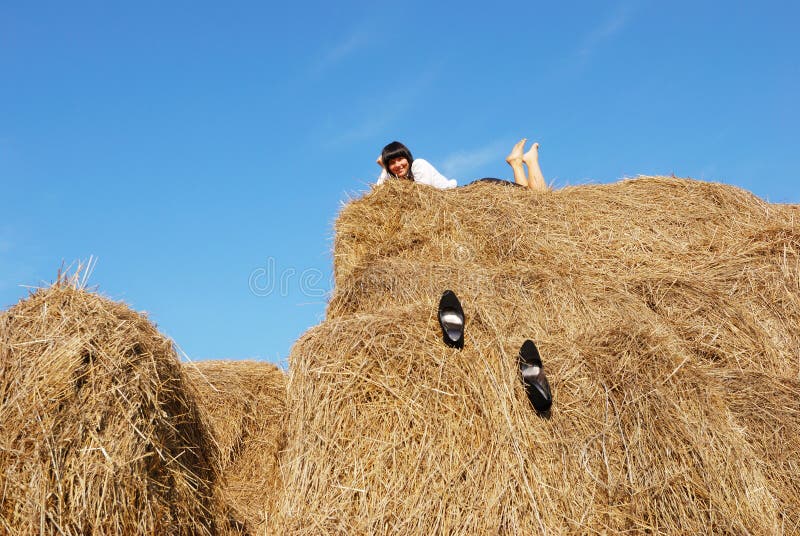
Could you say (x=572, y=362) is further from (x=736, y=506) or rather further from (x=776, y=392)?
(x=776, y=392)

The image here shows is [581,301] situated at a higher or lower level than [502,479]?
higher

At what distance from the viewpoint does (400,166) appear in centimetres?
806

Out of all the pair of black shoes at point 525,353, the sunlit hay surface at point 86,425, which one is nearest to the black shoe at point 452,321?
the pair of black shoes at point 525,353

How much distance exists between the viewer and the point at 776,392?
5.84m

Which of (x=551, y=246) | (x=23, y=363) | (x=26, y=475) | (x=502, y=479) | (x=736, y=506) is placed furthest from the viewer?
(x=551, y=246)

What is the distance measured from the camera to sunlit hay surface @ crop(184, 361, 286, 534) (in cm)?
535

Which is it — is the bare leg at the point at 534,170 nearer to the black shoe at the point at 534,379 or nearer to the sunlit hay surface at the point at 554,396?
the sunlit hay surface at the point at 554,396

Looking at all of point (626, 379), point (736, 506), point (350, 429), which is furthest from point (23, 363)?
point (736, 506)

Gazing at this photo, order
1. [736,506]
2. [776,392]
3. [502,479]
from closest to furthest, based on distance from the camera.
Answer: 1. [502,479]
2. [736,506]
3. [776,392]

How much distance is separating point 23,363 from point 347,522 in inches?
79.2

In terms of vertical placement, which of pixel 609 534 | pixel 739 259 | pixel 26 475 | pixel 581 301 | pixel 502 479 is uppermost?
pixel 739 259

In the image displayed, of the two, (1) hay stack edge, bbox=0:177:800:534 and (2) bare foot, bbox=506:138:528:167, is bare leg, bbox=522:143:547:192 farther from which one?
(1) hay stack edge, bbox=0:177:800:534

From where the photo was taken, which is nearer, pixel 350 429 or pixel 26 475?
pixel 26 475

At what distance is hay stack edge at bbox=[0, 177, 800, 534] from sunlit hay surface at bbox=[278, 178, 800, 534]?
0.01m
